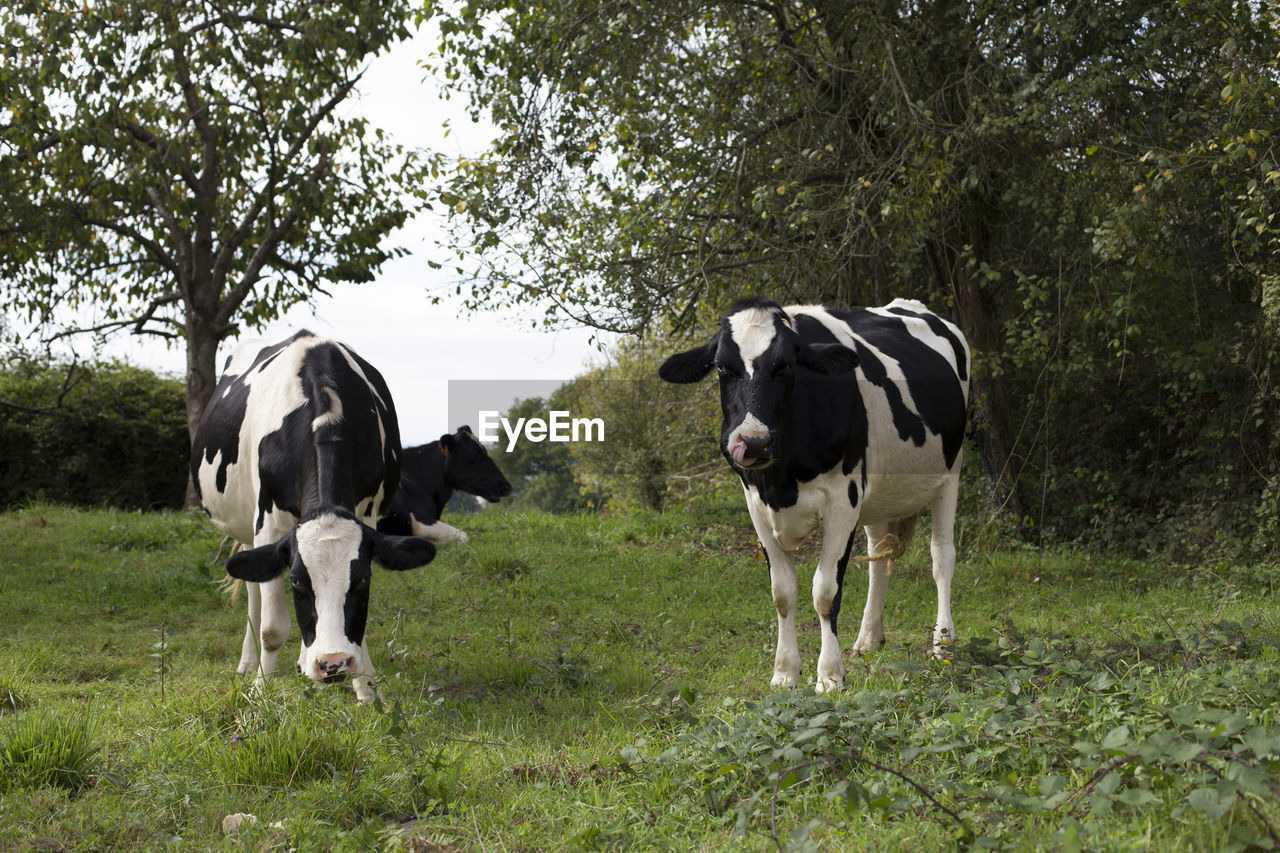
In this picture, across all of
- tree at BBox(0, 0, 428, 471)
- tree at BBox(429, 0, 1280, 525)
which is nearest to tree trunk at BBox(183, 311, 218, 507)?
tree at BBox(0, 0, 428, 471)

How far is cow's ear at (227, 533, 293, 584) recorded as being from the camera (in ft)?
17.8

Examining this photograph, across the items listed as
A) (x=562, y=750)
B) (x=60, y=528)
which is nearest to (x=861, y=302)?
(x=562, y=750)

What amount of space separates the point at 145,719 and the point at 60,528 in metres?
8.56

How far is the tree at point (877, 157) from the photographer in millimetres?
9758

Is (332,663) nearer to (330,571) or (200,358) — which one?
(330,571)

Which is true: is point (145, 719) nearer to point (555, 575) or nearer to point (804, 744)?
point (804, 744)

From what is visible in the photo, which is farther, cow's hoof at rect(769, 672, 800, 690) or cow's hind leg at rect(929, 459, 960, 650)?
cow's hind leg at rect(929, 459, 960, 650)

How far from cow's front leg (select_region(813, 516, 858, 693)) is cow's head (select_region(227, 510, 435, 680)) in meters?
2.15

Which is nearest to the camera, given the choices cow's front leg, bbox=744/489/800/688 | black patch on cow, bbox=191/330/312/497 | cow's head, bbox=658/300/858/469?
cow's head, bbox=658/300/858/469

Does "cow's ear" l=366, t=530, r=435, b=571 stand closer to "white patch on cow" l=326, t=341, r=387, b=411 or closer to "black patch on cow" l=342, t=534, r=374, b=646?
"black patch on cow" l=342, t=534, r=374, b=646

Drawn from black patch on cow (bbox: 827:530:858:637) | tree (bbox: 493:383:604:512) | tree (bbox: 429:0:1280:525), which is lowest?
tree (bbox: 493:383:604:512)

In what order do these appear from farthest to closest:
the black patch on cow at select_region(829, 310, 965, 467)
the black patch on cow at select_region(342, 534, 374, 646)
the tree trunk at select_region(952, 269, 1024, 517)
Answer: the tree trunk at select_region(952, 269, 1024, 517)
the black patch on cow at select_region(829, 310, 965, 467)
the black patch on cow at select_region(342, 534, 374, 646)

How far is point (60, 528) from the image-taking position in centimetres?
1227

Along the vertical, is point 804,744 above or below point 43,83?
below
